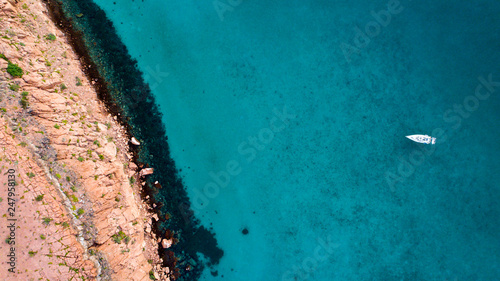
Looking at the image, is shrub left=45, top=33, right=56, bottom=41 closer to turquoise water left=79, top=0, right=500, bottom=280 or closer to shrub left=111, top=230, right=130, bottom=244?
turquoise water left=79, top=0, right=500, bottom=280

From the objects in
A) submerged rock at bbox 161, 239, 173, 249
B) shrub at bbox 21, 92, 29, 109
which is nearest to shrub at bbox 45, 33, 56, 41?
shrub at bbox 21, 92, 29, 109

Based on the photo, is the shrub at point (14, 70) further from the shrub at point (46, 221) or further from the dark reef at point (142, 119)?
the shrub at point (46, 221)

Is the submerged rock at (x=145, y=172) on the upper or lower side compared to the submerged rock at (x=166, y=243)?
upper

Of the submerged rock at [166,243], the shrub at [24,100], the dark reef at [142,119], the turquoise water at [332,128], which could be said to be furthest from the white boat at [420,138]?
the shrub at [24,100]

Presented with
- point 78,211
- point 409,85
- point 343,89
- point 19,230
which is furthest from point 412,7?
point 19,230

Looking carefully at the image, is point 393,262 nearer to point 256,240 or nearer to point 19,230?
point 256,240

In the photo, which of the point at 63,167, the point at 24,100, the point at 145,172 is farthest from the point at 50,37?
the point at 145,172

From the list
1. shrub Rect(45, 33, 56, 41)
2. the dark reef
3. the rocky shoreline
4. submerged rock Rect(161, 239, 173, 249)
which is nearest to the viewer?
the rocky shoreline
